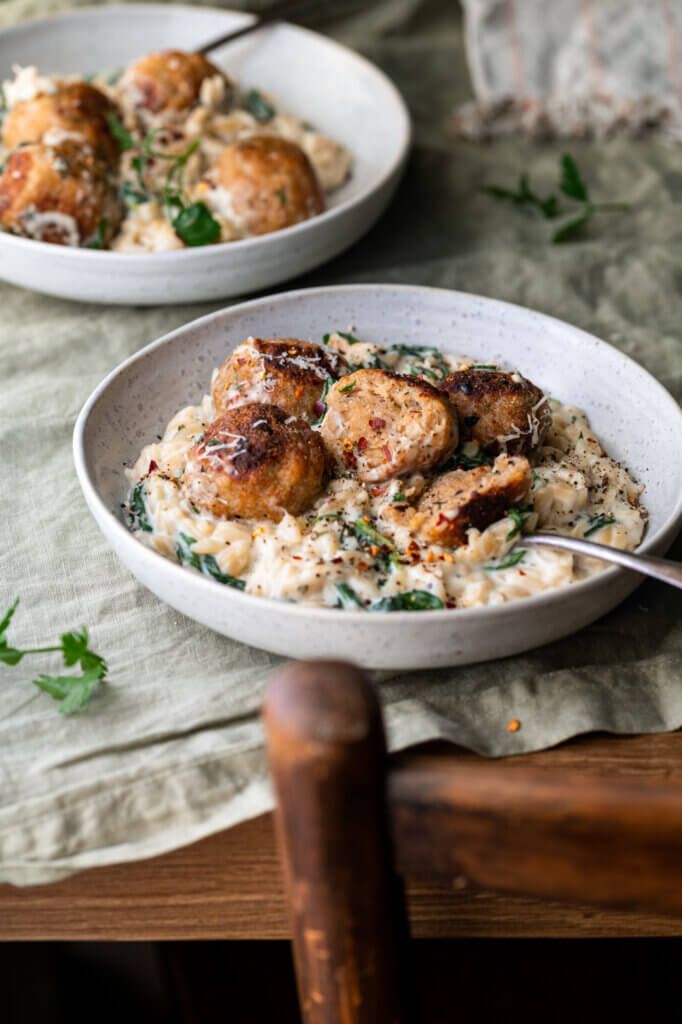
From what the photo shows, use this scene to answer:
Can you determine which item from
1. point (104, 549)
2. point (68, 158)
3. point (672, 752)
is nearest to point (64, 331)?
point (68, 158)

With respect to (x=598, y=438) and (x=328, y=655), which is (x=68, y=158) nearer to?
(x=598, y=438)

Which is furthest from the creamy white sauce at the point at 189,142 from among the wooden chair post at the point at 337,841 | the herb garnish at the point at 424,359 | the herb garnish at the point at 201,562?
the wooden chair post at the point at 337,841

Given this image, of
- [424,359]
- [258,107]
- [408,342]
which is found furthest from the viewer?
[258,107]

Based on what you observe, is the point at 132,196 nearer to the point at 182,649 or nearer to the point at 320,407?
the point at 320,407

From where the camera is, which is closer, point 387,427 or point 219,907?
point 219,907

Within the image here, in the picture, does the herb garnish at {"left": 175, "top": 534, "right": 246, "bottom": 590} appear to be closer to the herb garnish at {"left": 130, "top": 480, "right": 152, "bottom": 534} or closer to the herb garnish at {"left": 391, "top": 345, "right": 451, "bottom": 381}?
the herb garnish at {"left": 130, "top": 480, "right": 152, "bottom": 534}

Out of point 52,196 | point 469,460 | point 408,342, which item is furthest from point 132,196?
point 469,460
